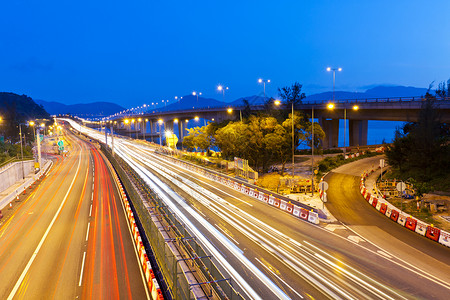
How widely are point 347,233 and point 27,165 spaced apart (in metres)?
55.0

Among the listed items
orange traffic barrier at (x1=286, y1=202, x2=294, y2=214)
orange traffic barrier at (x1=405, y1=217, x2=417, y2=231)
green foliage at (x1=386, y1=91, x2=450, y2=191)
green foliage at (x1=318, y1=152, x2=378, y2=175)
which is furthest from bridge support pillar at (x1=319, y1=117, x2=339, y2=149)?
orange traffic barrier at (x1=405, y1=217, x2=417, y2=231)

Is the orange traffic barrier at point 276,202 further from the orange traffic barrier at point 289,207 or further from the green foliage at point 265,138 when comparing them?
the green foliage at point 265,138

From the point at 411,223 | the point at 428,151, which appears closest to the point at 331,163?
the point at 428,151

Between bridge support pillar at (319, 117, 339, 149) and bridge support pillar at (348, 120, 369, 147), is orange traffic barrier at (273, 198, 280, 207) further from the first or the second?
bridge support pillar at (348, 120, 369, 147)

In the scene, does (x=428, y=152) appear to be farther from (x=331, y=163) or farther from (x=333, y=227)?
(x=333, y=227)

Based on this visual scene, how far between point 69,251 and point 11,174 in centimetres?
3366

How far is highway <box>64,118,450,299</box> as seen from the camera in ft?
45.4

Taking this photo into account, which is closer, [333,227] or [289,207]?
[333,227]

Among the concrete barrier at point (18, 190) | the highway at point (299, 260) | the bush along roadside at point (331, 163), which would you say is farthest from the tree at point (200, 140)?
the highway at point (299, 260)

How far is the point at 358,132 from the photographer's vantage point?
Result: 6988 centimetres

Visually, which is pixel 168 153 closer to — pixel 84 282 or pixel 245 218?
pixel 245 218

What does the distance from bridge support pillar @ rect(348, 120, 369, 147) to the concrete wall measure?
66672mm

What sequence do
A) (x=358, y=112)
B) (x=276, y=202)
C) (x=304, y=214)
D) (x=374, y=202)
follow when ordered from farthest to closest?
(x=358, y=112)
(x=276, y=202)
(x=374, y=202)
(x=304, y=214)

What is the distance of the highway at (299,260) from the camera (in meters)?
13.8
